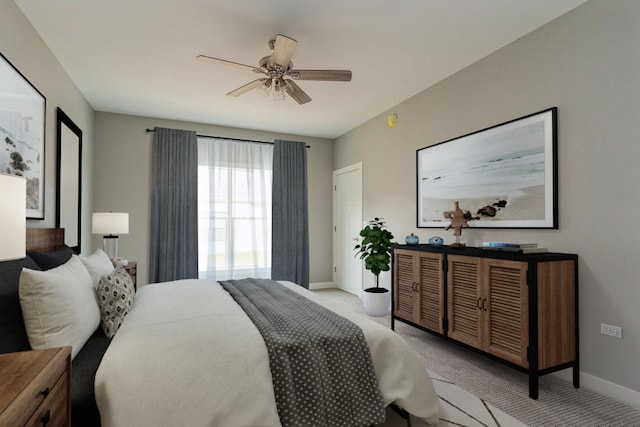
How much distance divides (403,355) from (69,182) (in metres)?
3.66

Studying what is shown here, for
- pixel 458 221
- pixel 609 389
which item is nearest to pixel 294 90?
pixel 458 221

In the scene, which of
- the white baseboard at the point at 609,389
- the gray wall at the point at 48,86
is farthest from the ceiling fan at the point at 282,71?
the white baseboard at the point at 609,389

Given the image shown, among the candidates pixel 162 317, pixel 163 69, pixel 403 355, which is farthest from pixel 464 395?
pixel 163 69

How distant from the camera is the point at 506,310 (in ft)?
7.81

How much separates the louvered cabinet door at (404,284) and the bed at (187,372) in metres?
1.45

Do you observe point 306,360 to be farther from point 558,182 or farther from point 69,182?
point 69,182

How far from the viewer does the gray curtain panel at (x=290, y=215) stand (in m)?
5.44

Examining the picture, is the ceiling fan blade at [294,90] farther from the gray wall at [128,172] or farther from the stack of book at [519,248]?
the gray wall at [128,172]

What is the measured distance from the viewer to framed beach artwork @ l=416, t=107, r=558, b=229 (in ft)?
8.48

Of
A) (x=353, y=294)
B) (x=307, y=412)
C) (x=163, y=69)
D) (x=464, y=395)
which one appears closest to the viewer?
(x=307, y=412)

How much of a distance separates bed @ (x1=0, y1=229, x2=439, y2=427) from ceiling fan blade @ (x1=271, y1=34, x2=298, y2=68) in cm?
183

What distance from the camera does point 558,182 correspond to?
252cm

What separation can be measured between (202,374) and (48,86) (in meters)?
2.94

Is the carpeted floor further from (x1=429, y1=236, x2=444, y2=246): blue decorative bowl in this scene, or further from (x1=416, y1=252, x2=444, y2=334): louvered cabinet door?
(x1=429, y1=236, x2=444, y2=246): blue decorative bowl
